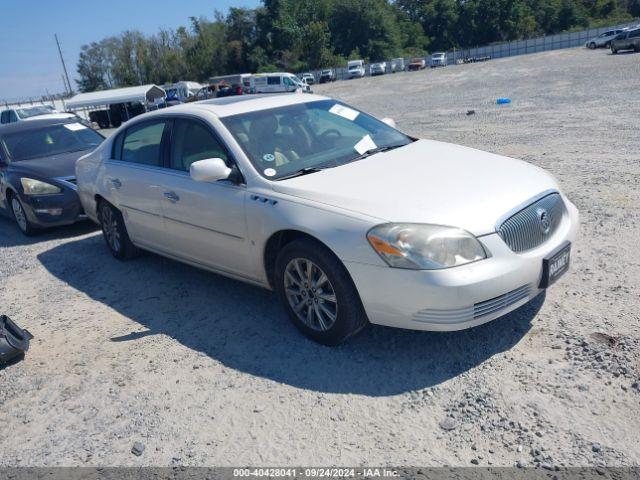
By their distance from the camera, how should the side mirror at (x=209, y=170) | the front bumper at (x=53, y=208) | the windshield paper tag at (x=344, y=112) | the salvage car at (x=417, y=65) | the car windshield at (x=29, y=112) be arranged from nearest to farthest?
the side mirror at (x=209, y=170), the windshield paper tag at (x=344, y=112), the front bumper at (x=53, y=208), the car windshield at (x=29, y=112), the salvage car at (x=417, y=65)

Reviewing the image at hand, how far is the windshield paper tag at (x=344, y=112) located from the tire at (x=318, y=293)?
1.74 meters

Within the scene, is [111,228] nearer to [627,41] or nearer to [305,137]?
[305,137]

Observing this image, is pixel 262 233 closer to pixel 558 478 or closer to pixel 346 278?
pixel 346 278

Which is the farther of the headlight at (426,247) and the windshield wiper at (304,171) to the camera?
the windshield wiper at (304,171)

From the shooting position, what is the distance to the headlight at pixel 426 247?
331cm

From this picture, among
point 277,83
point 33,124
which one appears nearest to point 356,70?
point 277,83

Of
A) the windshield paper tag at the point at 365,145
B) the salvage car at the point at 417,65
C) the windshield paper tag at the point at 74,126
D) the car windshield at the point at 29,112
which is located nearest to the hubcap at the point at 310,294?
the windshield paper tag at the point at 365,145

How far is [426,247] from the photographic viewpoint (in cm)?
331

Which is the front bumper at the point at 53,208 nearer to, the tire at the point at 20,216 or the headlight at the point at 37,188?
the headlight at the point at 37,188

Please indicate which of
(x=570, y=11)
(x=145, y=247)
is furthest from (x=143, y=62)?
(x=145, y=247)

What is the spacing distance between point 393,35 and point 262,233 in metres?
100

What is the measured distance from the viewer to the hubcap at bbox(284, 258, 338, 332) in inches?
148

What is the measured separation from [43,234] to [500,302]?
6.79 m

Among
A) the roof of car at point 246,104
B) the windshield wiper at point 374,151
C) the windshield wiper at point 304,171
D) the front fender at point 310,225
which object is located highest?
the roof of car at point 246,104
